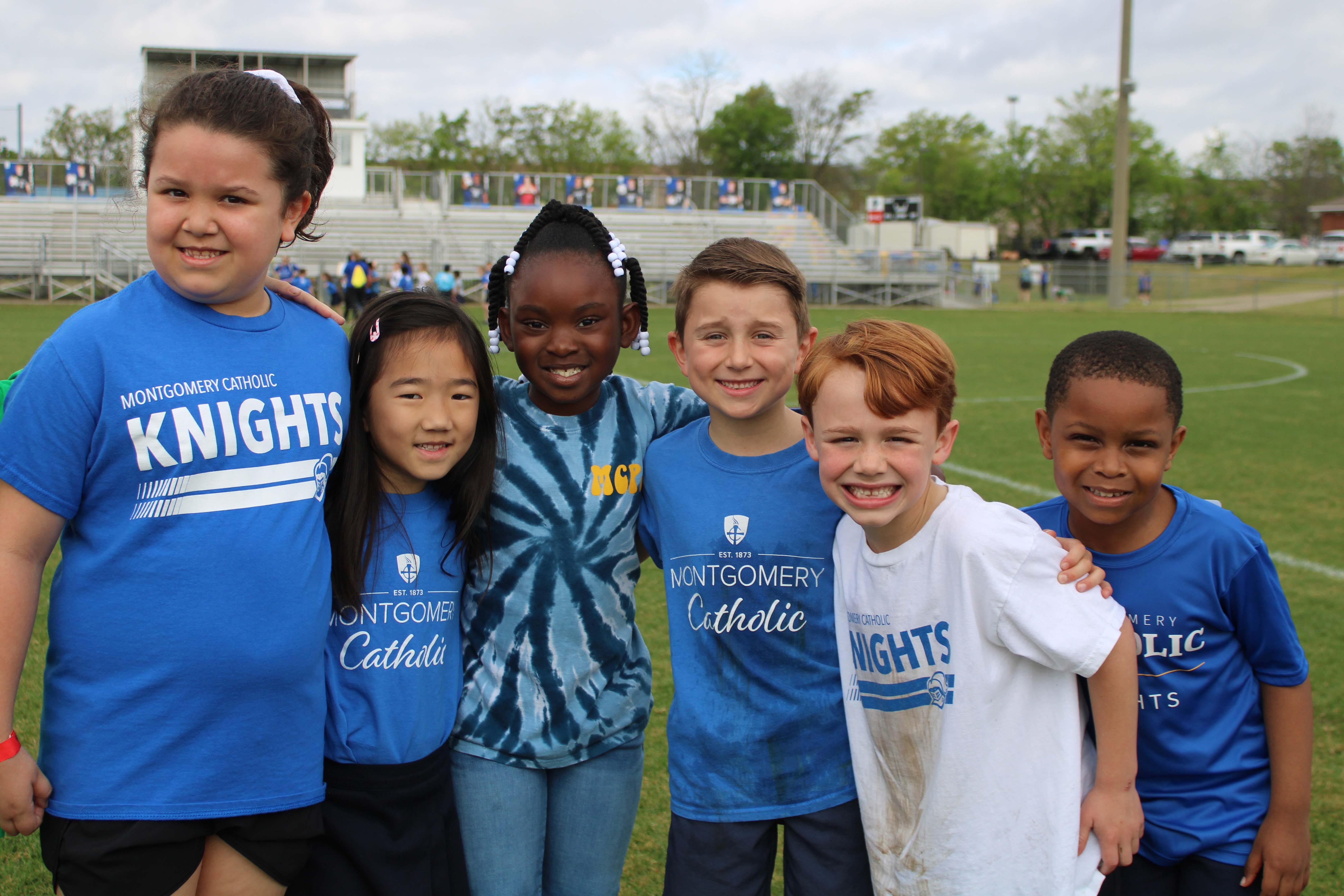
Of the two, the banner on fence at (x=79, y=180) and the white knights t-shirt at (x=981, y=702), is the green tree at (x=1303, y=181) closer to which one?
the banner on fence at (x=79, y=180)

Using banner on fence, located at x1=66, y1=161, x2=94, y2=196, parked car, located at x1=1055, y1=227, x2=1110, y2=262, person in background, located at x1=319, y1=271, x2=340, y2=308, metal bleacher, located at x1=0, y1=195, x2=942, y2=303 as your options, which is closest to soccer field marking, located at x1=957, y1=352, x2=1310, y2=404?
metal bleacher, located at x1=0, y1=195, x2=942, y2=303

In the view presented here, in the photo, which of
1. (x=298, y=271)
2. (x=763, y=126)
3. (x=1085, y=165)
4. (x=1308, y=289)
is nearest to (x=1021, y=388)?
(x=298, y=271)

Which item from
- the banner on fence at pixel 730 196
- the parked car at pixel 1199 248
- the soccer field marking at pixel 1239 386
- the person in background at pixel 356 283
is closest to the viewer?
the soccer field marking at pixel 1239 386

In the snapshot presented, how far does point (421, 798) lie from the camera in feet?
6.70

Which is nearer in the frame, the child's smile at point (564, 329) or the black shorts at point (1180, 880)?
the black shorts at point (1180, 880)

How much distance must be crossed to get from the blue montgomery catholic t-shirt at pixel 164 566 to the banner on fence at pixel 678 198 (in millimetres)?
36055

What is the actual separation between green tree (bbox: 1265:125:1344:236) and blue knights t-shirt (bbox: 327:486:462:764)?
79496 mm

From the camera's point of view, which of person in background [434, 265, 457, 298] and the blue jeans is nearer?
the blue jeans

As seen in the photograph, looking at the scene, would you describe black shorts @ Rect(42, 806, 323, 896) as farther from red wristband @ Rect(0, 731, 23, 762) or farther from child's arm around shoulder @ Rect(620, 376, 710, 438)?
child's arm around shoulder @ Rect(620, 376, 710, 438)

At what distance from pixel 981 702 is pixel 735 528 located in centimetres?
60

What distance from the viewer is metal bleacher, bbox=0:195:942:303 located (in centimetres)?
2712

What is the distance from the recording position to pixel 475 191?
120 feet

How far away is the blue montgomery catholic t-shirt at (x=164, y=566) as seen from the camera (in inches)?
68.1

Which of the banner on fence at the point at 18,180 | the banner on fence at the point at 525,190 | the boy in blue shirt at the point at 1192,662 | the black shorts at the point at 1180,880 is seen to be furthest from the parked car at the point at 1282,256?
the black shorts at the point at 1180,880
